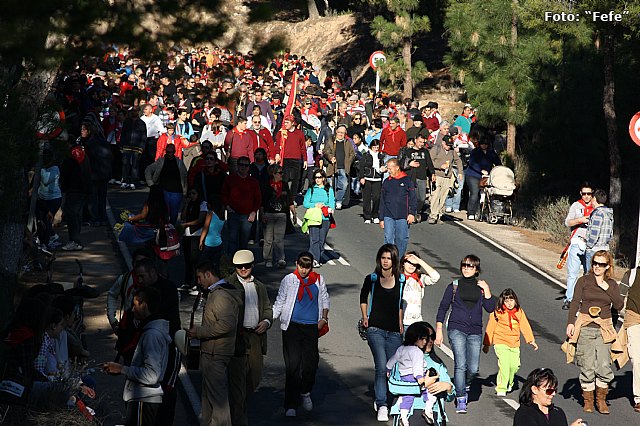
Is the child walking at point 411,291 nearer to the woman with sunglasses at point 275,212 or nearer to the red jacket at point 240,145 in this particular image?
the woman with sunglasses at point 275,212

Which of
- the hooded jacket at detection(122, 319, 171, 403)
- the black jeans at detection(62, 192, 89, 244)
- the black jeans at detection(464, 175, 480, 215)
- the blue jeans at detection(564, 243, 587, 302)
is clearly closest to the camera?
the hooded jacket at detection(122, 319, 171, 403)

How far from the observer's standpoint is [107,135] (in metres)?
30.2

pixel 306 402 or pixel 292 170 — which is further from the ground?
pixel 292 170

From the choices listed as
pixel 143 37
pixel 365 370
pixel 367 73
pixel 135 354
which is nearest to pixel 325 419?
pixel 365 370

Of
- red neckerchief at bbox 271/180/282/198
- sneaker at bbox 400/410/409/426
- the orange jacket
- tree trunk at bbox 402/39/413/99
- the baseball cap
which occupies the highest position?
tree trunk at bbox 402/39/413/99

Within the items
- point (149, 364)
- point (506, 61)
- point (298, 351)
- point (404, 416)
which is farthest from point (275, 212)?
point (506, 61)

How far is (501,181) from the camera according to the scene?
2683 cm

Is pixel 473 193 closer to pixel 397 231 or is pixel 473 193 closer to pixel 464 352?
pixel 397 231

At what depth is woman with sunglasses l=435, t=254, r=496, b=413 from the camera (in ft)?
44.8

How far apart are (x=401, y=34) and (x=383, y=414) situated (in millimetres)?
32624

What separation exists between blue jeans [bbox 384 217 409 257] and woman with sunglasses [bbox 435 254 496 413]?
6.51m

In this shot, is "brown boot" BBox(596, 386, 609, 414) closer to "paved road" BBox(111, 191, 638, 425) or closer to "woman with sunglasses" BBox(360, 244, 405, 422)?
"paved road" BBox(111, 191, 638, 425)

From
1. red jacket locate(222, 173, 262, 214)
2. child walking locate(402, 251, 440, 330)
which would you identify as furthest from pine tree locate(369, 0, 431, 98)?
child walking locate(402, 251, 440, 330)

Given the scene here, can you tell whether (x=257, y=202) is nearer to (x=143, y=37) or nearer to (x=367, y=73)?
(x=143, y=37)
